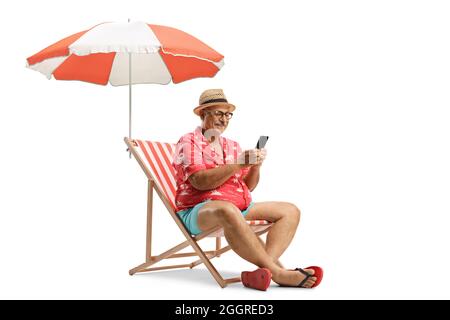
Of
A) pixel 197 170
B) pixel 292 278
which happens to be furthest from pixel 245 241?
pixel 197 170

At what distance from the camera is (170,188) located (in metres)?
5.73

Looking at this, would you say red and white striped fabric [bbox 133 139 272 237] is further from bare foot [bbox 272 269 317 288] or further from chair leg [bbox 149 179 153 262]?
bare foot [bbox 272 269 317 288]

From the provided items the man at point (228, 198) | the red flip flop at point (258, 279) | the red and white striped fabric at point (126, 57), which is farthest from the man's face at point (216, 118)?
the red flip flop at point (258, 279)

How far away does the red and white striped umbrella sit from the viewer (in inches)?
201

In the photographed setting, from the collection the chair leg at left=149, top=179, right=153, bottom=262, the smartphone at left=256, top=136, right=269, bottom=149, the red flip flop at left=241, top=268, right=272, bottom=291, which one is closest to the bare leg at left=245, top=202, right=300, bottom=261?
the red flip flop at left=241, top=268, right=272, bottom=291

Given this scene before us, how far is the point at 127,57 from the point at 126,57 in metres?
0.01

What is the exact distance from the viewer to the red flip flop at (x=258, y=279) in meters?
4.88

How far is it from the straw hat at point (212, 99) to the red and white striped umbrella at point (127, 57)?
0.23 meters

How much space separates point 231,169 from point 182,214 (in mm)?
585

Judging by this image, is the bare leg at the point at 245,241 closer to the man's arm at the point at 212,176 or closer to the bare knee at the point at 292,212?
the man's arm at the point at 212,176

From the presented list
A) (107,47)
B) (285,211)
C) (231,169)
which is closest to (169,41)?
(107,47)

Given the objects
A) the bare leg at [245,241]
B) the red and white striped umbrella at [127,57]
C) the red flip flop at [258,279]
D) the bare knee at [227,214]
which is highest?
the red and white striped umbrella at [127,57]

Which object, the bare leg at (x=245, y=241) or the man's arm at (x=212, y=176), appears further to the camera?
the man's arm at (x=212, y=176)

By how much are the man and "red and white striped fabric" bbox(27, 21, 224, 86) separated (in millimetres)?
519
